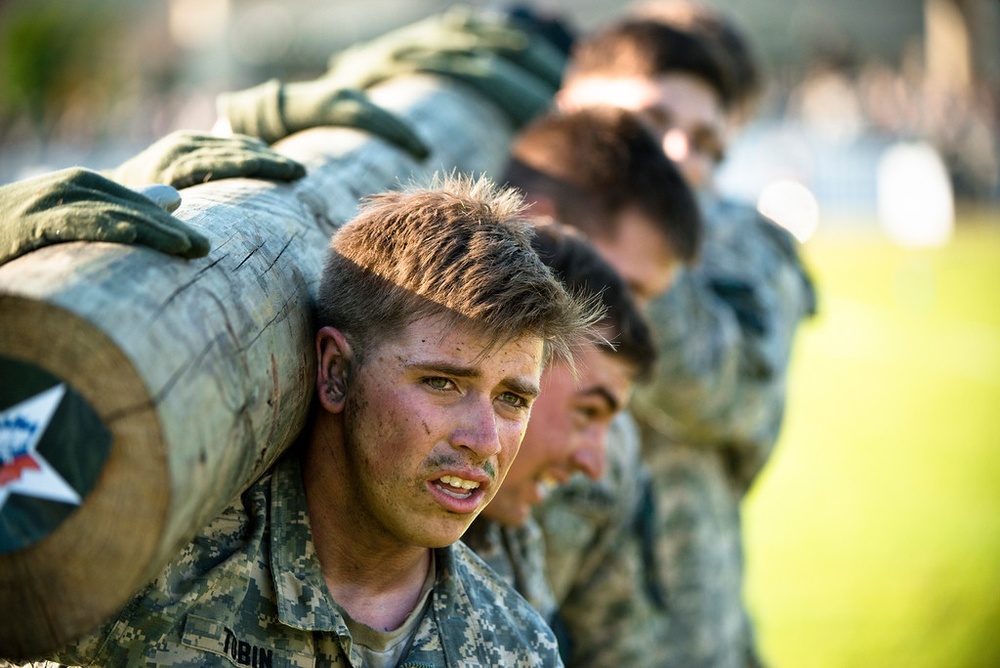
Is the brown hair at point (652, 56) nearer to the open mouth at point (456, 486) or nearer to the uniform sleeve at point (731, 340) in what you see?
the uniform sleeve at point (731, 340)

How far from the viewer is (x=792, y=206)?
25.5m

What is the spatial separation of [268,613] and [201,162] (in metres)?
0.94

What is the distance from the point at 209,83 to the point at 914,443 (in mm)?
31103

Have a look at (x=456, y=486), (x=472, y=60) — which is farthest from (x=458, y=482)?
(x=472, y=60)

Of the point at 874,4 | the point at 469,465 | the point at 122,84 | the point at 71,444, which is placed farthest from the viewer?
the point at 874,4

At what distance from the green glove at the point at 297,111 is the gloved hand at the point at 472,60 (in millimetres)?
970

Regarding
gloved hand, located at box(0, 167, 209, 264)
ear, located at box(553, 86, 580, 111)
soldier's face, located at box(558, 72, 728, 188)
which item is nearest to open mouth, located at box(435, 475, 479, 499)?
gloved hand, located at box(0, 167, 209, 264)

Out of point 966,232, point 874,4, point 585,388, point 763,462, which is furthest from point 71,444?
point 874,4

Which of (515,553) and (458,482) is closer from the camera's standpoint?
(458,482)

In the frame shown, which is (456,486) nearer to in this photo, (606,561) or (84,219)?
(84,219)

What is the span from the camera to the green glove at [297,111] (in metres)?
3.43

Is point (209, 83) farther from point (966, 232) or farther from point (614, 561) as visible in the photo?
point (614, 561)

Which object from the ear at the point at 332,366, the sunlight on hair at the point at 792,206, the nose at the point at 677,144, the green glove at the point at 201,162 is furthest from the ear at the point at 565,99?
the sunlight on hair at the point at 792,206

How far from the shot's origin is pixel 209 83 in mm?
39406
